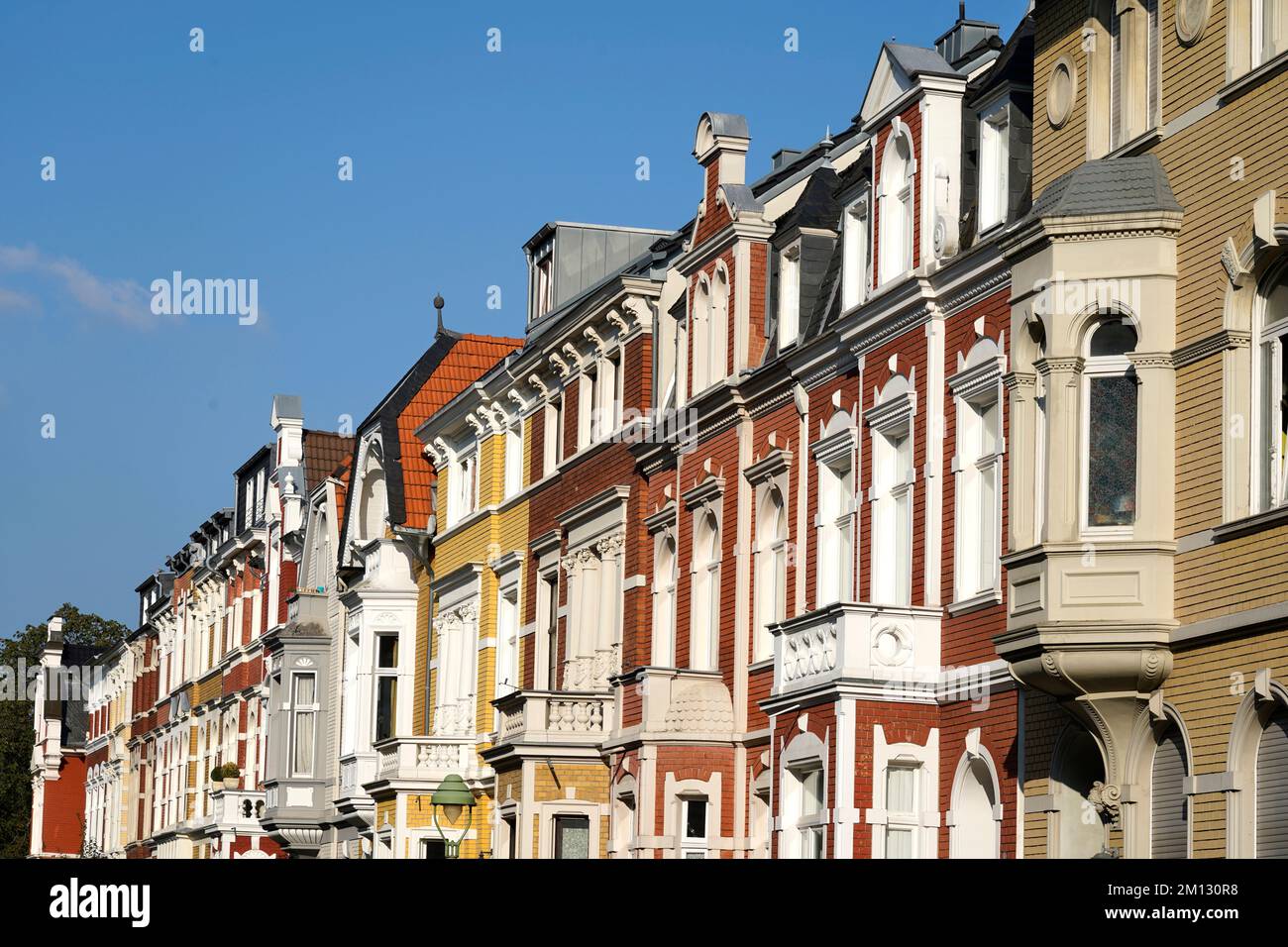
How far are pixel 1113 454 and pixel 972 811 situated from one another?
530cm

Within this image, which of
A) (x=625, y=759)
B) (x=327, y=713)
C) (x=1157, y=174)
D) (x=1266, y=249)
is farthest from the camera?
(x=327, y=713)

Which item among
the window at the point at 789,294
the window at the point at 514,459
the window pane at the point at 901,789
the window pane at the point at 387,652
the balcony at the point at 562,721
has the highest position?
the window at the point at 789,294

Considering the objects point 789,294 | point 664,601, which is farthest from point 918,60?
point 664,601

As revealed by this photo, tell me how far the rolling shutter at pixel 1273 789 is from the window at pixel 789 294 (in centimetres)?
1189

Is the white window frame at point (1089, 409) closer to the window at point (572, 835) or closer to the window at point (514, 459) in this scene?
the window at point (572, 835)

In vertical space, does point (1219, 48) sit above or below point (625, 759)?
above

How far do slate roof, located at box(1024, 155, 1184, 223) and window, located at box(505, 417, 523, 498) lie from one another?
2079 cm

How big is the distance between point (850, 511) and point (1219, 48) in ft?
28.9

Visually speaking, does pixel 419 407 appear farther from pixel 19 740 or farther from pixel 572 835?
pixel 19 740

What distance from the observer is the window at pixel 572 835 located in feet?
112

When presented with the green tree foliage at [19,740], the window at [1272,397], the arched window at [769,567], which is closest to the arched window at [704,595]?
the arched window at [769,567]
